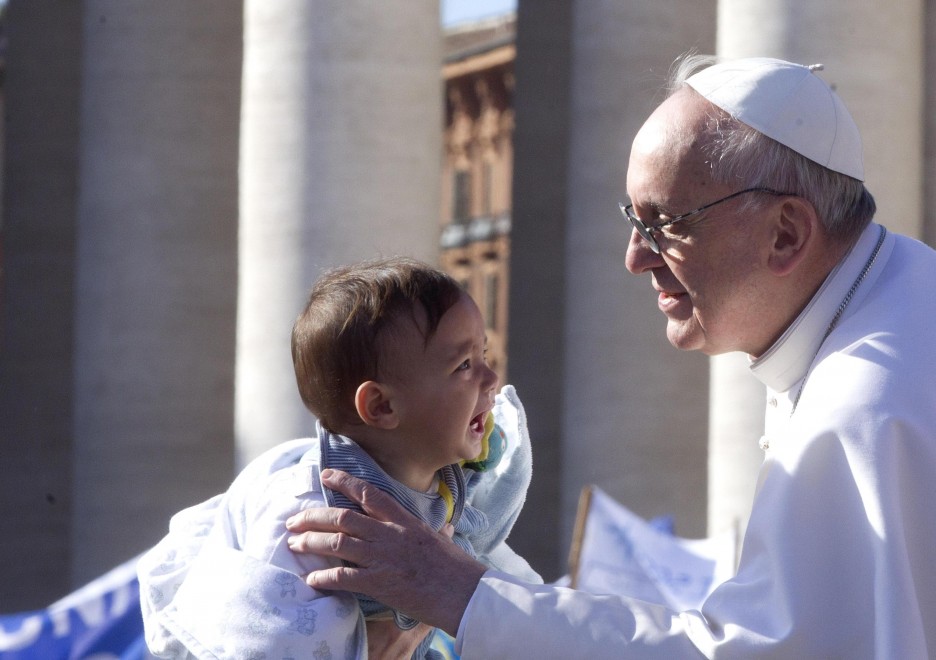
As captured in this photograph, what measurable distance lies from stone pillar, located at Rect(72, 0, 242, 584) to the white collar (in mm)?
9813

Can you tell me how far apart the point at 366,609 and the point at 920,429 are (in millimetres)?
1339

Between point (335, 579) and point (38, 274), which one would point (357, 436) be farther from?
point (38, 274)

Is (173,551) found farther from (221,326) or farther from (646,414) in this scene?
(221,326)

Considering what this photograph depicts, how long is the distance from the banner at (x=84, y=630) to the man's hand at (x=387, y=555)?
332 cm

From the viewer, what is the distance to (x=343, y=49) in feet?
36.1

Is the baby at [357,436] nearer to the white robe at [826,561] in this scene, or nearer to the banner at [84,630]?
the white robe at [826,561]

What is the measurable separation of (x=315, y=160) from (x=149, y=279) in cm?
320

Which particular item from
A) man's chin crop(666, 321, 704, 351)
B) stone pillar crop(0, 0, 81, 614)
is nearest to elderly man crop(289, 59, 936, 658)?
man's chin crop(666, 321, 704, 351)

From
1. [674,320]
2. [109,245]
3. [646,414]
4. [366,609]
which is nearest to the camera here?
[366,609]

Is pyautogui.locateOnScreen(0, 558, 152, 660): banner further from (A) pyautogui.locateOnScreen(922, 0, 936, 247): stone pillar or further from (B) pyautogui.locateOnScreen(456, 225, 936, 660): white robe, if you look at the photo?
(A) pyautogui.locateOnScreen(922, 0, 936, 247): stone pillar

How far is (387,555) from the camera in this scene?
3561 mm

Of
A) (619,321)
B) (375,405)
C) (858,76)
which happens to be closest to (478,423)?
(375,405)

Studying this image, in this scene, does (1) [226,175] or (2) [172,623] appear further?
(1) [226,175]

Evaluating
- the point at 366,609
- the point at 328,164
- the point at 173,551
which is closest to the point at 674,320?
the point at 366,609
